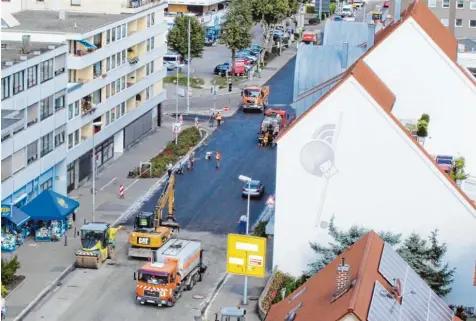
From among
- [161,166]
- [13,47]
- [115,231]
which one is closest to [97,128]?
[161,166]

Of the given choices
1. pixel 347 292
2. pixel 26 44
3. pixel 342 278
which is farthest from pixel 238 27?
pixel 347 292

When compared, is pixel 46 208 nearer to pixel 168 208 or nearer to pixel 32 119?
pixel 32 119

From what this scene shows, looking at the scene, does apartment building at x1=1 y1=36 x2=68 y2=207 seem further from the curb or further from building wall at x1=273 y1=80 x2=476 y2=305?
building wall at x1=273 y1=80 x2=476 y2=305

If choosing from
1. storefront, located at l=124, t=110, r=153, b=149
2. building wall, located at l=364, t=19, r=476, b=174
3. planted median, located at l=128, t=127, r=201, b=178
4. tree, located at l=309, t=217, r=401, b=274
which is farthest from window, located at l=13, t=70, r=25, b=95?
storefront, located at l=124, t=110, r=153, b=149

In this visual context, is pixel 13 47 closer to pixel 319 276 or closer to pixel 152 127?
pixel 152 127

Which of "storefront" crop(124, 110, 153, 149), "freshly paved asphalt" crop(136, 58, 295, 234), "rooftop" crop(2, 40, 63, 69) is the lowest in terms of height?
"freshly paved asphalt" crop(136, 58, 295, 234)
